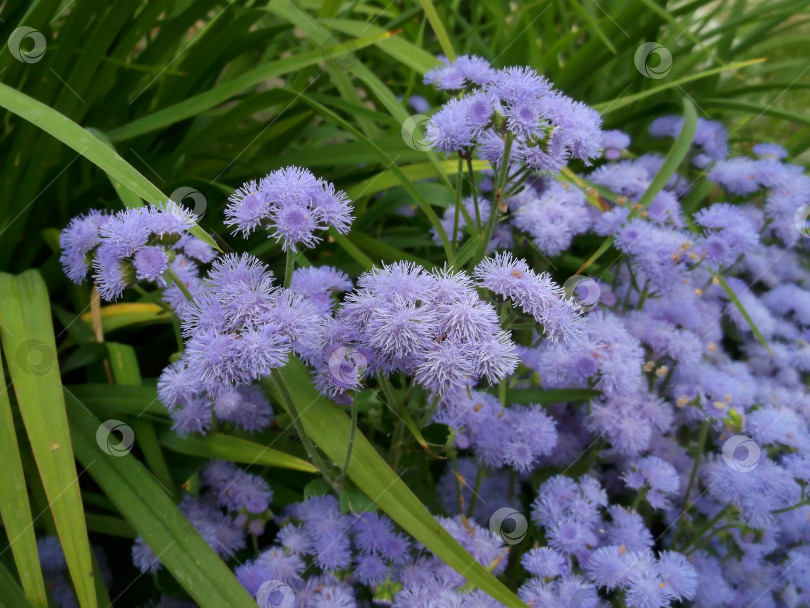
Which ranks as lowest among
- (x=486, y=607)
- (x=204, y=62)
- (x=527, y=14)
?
(x=486, y=607)

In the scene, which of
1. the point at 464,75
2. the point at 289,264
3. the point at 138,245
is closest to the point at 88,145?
the point at 138,245

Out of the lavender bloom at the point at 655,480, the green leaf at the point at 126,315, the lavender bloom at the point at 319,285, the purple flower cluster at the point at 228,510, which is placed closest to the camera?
the lavender bloom at the point at 319,285

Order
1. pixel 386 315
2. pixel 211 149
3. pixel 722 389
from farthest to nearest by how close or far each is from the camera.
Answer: pixel 211 149, pixel 722 389, pixel 386 315

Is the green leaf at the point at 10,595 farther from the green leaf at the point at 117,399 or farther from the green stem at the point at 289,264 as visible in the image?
the green stem at the point at 289,264

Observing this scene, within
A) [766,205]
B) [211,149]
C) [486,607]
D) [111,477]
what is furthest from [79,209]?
[766,205]

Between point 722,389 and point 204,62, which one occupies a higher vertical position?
point 722,389

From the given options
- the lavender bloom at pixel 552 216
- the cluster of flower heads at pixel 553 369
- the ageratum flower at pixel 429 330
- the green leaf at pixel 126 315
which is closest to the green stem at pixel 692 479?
the cluster of flower heads at pixel 553 369

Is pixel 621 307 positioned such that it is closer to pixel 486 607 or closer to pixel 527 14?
pixel 486 607
